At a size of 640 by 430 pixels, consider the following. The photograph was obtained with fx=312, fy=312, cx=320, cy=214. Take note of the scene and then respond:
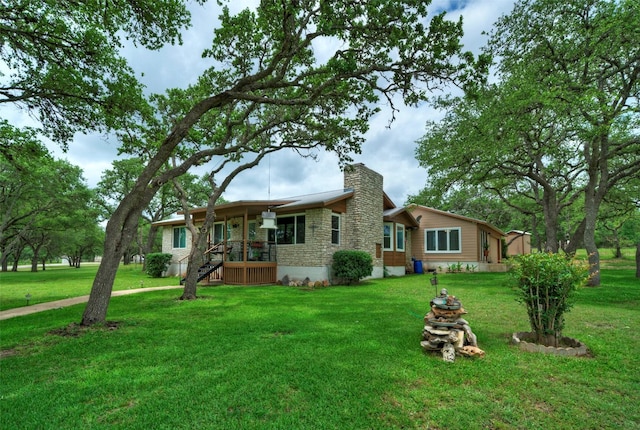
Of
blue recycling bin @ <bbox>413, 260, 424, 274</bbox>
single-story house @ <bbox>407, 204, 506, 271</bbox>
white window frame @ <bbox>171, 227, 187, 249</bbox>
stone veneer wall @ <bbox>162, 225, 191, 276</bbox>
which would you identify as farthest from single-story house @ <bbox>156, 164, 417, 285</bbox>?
single-story house @ <bbox>407, 204, 506, 271</bbox>

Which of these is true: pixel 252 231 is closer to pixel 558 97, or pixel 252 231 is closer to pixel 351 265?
pixel 351 265

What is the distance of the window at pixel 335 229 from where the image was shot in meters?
14.3

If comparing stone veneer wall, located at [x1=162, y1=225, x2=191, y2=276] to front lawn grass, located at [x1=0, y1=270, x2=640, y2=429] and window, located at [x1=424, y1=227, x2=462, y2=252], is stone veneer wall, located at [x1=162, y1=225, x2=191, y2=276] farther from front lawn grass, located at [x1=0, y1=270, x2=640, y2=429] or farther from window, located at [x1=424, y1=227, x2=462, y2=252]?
window, located at [x1=424, y1=227, x2=462, y2=252]

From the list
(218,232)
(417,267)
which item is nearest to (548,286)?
(417,267)

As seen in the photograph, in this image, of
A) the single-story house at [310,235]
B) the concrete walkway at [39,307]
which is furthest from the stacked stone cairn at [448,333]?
the concrete walkway at [39,307]

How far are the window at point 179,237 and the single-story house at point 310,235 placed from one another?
653 millimetres

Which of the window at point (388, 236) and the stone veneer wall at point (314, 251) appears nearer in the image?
the stone veneer wall at point (314, 251)

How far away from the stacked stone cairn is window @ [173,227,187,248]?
59.2 ft

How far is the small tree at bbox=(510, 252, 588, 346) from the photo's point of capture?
4.43 m

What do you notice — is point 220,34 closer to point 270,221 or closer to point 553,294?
point 270,221

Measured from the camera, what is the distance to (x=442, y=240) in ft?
66.9

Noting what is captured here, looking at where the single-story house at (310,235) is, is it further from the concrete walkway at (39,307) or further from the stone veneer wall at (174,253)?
the concrete walkway at (39,307)

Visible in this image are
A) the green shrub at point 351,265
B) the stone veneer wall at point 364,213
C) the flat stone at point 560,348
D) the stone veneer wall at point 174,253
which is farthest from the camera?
the stone veneer wall at point 174,253

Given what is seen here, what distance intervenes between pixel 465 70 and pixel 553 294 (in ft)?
15.3
